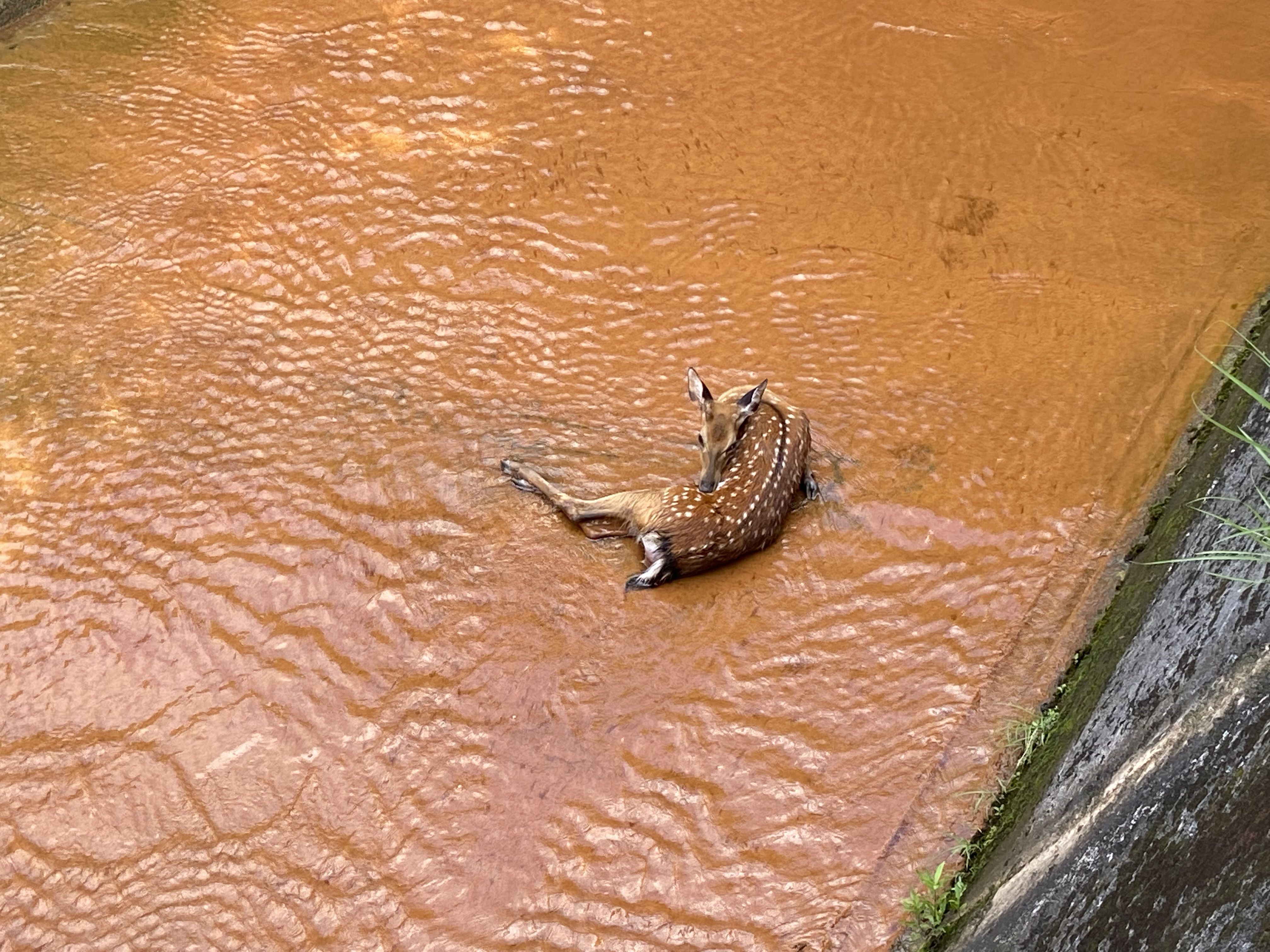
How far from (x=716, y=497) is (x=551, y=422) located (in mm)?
942

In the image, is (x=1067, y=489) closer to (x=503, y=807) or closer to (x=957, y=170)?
(x=957, y=170)

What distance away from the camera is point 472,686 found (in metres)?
4.08

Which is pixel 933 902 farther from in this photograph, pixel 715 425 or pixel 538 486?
pixel 538 486

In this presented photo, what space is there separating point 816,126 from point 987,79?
1137 mm

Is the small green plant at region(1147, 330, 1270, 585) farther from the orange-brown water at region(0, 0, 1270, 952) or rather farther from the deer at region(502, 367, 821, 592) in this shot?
the deer at region(502, 367, 821, 592)

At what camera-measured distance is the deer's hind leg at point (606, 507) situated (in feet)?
14.4

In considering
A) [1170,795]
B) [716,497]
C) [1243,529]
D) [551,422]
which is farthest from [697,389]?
[1170,795]

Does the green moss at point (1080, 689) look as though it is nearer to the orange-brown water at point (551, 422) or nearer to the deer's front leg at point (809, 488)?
the orange-brown water at point (551, 422)

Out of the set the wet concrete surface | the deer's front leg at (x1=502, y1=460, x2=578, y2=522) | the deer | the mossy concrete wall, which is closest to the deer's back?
the deer

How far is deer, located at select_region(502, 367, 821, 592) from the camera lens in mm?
4277

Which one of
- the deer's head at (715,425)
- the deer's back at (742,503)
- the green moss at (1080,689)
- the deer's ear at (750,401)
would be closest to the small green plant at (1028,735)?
the green moss at (1080,689)

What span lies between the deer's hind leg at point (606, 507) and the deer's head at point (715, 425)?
9.4 inches

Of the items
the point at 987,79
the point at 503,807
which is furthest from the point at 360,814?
the point at 987,79

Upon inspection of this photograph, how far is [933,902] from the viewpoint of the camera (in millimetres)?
3461
